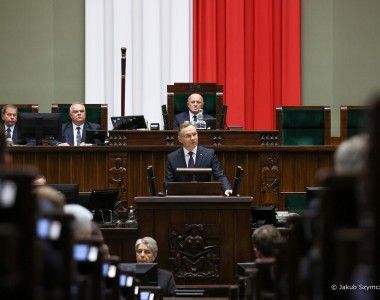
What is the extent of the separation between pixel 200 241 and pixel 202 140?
2517 mm

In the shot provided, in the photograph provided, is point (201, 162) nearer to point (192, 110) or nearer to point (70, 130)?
point (192, 110)

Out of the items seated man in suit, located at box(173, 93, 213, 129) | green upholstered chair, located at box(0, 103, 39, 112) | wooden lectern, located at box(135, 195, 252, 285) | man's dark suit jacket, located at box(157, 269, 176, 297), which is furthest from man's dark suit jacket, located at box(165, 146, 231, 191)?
green upholstered chair, located at box(0, 103, 39, 112)

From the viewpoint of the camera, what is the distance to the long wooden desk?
11688mm

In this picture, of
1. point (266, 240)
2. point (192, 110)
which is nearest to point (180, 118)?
point (192, 110)

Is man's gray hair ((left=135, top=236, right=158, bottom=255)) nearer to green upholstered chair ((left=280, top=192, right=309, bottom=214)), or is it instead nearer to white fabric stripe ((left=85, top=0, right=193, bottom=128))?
green upholstered chair ((left=280, top=192, right=309, bottom=214))

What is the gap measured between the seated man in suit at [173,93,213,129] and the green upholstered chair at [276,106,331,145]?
900mm

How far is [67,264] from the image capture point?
407cm

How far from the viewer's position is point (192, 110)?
A: 12602 millimetres

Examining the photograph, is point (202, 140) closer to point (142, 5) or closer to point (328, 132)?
point (328, 132)

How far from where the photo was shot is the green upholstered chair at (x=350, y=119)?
1261 centimetres

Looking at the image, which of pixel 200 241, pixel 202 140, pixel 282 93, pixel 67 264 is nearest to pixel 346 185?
pixel 67 264

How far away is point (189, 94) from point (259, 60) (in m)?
2.87

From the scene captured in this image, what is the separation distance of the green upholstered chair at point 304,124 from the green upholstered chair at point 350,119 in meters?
0.17

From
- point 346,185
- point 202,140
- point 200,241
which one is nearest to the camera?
point 346,185
